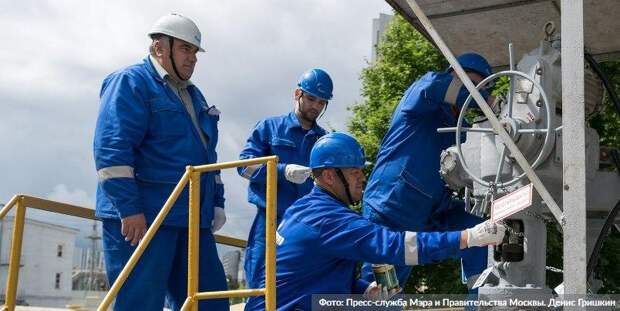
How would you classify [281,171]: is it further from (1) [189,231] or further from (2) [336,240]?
(2) [336,240]

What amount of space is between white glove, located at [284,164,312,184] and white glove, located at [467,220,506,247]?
6.04ft

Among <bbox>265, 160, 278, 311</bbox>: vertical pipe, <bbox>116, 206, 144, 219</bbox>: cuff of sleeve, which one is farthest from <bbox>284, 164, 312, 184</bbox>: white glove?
<bbox>265, 160, 278, 311</bbox>: vertical pipe

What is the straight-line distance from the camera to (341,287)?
14.1ft

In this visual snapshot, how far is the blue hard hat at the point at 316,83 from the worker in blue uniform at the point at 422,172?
2.05 ft

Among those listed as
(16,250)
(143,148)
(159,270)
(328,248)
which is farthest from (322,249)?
(16,250)

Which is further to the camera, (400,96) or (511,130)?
(400,96)

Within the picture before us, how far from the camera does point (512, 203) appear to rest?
4.05 metres

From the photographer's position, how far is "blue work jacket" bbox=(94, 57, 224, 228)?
15.4 feet

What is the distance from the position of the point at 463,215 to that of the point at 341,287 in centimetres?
172

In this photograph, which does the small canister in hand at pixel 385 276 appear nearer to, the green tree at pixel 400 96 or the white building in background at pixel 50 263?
the green tree at pixel 400 96

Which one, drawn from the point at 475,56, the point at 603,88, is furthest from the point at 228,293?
the point at 603,88

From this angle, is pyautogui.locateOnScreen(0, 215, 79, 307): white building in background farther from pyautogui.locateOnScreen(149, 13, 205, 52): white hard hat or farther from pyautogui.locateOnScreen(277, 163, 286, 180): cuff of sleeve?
pyautogui.locateOnScreen(149, 13, 205, 52): white hard hat

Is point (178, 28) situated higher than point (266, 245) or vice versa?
point (178, 28)

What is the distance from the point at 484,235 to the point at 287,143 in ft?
7.98
